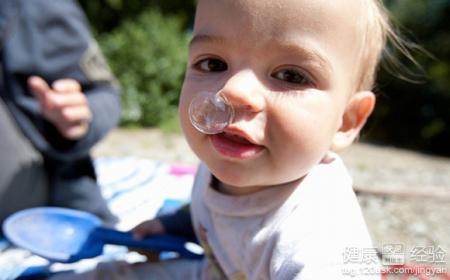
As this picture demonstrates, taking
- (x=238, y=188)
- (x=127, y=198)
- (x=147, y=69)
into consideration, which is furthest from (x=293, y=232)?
(x=147, y=69)

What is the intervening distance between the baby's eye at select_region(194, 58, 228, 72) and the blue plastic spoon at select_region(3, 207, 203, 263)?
352 millimetres

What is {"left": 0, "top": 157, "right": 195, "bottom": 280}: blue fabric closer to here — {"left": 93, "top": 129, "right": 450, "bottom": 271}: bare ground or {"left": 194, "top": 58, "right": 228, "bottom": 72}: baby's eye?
{"left": 194, "top": 58, "right": 228, "bottom": 72}: baby's eye

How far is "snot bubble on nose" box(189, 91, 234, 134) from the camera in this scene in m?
0.61

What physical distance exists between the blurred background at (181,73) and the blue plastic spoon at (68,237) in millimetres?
2422

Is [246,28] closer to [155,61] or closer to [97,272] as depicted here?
[97,272]

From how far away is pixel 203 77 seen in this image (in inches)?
26.4

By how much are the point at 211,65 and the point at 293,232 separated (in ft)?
0.76

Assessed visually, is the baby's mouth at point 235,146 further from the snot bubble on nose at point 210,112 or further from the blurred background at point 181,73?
the blurred background at point 181,73

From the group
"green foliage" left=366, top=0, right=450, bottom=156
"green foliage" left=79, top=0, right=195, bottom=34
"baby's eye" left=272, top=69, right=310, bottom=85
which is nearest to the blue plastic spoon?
"baby's eye" left=272, top=69, right=310, bottom=85

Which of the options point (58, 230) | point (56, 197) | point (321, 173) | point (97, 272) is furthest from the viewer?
point (56, 197)

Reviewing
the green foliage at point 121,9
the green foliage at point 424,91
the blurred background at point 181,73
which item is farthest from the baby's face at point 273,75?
the green foliage at point 121,9

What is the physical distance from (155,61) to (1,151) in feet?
8.27

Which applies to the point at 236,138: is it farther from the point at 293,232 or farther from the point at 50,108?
the point at 50,108

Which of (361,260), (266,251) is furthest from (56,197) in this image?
(361,260)
